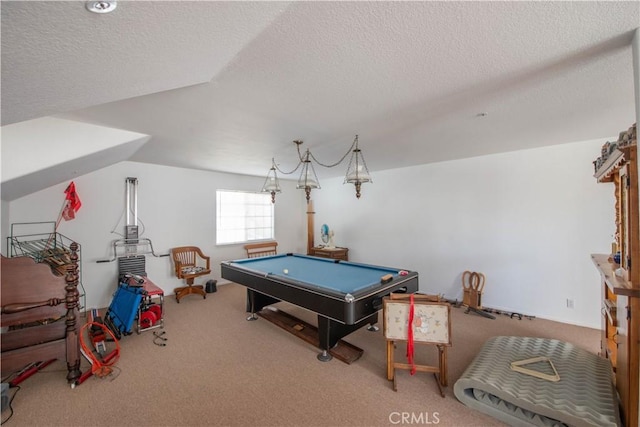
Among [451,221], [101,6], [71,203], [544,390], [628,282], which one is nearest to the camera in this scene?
[101,6]

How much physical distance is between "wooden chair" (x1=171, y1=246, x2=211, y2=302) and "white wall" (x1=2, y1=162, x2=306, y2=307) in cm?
20

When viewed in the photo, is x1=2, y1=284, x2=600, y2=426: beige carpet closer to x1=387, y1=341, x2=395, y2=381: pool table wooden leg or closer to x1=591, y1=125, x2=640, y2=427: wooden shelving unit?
x1=387, y1=341, x2=395, y2=381: pool table wooden leg

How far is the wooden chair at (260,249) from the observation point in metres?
5.65

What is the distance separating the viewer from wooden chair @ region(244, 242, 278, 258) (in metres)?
5.65

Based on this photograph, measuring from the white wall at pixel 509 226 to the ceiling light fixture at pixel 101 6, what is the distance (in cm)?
459

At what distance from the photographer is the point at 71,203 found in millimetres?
3713

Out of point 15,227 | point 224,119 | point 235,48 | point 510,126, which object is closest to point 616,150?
point 510,126

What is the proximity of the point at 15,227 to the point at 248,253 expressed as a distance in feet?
11.1

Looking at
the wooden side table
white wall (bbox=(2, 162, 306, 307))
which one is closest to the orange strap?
the wooden side table

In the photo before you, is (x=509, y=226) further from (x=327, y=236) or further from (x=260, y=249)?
(x=260, y=249)

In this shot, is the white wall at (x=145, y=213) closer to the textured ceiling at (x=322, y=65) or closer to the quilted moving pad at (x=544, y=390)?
the textured ceiling at (x=322, y=65)

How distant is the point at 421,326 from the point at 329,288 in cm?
86

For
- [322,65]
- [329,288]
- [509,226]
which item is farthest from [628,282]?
[509,226]

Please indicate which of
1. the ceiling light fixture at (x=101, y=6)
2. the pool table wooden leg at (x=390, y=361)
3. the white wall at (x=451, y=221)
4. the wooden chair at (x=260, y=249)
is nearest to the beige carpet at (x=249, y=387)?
the pool table wooden leg at (x=390, y=361)
